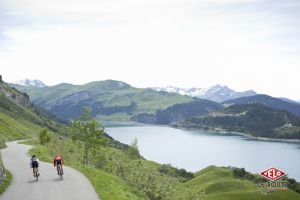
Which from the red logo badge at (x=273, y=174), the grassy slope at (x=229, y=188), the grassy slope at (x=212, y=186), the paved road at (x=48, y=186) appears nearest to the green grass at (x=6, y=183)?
the paved road at (x=48, y=186)

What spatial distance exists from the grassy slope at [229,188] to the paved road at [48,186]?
86.0 meters

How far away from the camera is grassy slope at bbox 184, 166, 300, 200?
131875 mm

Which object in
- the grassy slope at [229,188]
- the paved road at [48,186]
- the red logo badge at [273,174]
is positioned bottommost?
the grassy slope at [229,188]

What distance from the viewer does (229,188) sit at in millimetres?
152250

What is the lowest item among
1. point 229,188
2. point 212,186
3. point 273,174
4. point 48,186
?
point 229,188

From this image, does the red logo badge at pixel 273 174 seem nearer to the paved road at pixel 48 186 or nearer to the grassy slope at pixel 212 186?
the grassy slope at pixel 212 186

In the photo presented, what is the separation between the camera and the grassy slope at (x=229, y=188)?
131875 millimetres

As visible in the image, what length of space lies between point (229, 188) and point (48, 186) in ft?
384

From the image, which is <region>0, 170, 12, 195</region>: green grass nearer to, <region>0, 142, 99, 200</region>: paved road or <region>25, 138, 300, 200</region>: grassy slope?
<region>0, 142, 99, 200</region>: paved road

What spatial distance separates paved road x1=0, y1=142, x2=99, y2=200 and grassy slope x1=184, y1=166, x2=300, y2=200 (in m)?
86.0

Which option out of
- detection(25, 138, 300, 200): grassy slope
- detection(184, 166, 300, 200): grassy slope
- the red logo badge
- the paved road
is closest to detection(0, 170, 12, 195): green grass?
the paved road

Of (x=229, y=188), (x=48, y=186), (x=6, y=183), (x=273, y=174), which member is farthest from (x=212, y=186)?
(x=273, y=174)

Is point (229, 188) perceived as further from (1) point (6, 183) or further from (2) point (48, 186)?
(1) point (6, 183)

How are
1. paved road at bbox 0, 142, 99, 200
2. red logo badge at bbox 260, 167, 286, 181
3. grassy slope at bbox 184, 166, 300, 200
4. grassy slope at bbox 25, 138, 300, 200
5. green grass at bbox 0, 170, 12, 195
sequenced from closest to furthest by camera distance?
red logo badge at bbox 260, 167, 286, 181 → paved road at bbox 0, 142, 99, 200 → green grass at bbox 0, 170, 12, 195 → grassy slope at bbox 25, 138, 300, 200 → grassy slope at bbox 184, 166, 300, 200
